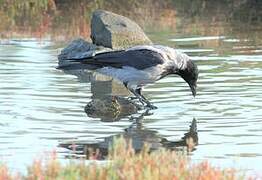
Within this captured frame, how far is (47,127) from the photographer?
1090cm

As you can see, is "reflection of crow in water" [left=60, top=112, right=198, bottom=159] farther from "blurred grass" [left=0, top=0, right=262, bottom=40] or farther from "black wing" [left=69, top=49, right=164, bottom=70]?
"blurred grass" [left=0, top=0, right=262, bottom=40]

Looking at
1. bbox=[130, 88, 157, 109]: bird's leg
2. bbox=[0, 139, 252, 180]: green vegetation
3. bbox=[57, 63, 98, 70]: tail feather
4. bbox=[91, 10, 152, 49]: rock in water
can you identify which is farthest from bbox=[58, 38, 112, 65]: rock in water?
bbox=[0, 139, 252, 180]: green vegetation

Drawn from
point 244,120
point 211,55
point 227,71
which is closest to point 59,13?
point 211,55

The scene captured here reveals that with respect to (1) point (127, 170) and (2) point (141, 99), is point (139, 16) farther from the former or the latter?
(1) point (127, 170)

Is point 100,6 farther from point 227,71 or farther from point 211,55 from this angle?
point 227,71

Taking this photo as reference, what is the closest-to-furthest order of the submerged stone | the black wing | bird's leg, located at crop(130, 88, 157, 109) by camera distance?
1. the submerged stone
2. the black wing
3. bird's leg, located at crop(130, 88, 157, 109)

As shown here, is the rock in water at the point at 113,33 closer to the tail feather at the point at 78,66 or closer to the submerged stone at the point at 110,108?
the tail feather at the point at 78,66

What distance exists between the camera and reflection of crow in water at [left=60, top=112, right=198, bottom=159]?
9656mm

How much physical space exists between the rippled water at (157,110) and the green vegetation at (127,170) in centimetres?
90

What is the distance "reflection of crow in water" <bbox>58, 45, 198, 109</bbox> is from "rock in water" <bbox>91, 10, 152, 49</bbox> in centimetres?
549

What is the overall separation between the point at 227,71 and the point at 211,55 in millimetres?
2261

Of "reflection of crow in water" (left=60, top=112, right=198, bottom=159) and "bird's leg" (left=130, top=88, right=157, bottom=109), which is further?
"bird's leg" (left=130, top=88, right=157, bottom=109)

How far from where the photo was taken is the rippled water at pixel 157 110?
9.73m

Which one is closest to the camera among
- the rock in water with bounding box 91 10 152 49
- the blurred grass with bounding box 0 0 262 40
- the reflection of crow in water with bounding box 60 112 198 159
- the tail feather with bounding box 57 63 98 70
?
the reflection of crow in water with bounding box 60 112 198 159
